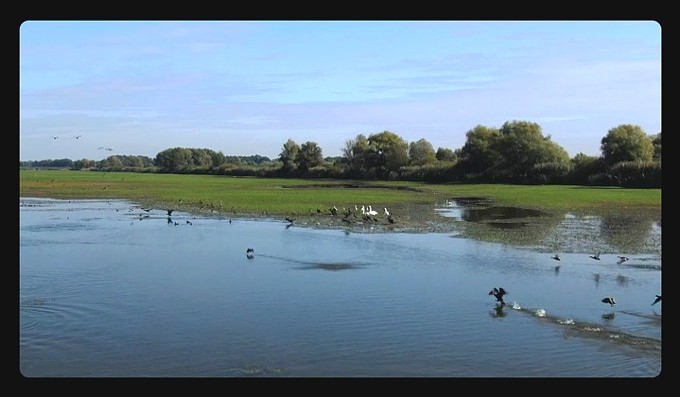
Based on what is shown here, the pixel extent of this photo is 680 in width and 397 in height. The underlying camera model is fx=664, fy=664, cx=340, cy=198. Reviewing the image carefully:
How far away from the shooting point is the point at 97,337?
1101cm

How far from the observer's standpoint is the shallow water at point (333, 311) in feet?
31.8

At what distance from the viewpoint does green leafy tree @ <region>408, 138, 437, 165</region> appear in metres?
95.0

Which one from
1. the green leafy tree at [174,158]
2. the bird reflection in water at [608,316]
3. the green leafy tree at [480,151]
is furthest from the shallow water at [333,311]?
the green leafy tree at [174,158]

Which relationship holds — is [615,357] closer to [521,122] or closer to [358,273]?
[358,273]

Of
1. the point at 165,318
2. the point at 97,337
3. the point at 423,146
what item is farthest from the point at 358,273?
the point at 423,146

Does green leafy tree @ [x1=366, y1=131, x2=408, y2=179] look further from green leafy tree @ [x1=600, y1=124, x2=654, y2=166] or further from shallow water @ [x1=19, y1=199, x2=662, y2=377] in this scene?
shallow water @ [x1=19, y1=199, x2=662, y2=377]

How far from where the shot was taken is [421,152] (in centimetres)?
9600

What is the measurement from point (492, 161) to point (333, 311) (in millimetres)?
68160

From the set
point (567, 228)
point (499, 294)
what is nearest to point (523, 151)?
point (567, 228)

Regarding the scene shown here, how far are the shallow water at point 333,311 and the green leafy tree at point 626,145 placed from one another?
44.9 metres

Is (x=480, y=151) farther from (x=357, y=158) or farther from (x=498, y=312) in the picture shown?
(x=498, y=312)

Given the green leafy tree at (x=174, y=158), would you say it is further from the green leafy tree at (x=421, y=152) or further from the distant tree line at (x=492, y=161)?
the green leafy tree at (x=421, y=152)
